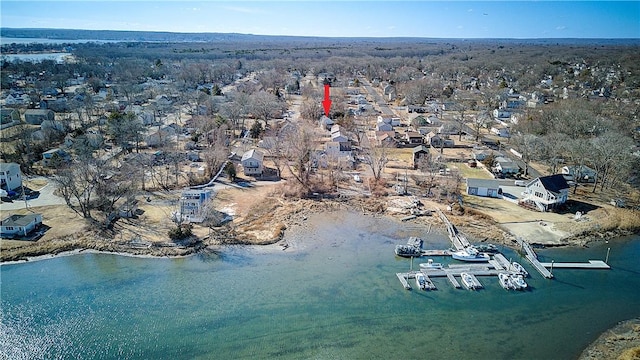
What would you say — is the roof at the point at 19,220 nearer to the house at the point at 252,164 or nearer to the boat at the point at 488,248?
the house at the point at 252,164

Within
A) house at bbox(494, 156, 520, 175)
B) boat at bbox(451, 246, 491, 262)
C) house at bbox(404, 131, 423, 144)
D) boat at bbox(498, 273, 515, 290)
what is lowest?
boat at bbox(498, 273, 515, 290)

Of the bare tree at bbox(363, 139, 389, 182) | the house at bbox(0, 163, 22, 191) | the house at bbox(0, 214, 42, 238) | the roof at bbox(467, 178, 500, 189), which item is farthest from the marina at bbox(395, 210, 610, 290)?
the house at bbox(0, 163, 22, 191)

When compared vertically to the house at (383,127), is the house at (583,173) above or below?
below

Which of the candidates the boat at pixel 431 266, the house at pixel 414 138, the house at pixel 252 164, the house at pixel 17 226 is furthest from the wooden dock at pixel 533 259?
the house at pixel 17 226

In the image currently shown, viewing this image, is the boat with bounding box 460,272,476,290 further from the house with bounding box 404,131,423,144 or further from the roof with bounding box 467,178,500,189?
the house with bounding box 404,131,423,144

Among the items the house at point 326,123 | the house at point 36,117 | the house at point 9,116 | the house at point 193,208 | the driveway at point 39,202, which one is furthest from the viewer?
the house at point 326,123

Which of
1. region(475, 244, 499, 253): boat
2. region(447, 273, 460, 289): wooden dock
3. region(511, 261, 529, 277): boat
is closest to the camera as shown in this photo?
region(447, 273, 460, 289): wooden dock

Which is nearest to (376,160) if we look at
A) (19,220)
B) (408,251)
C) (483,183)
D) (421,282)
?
(483,183)
